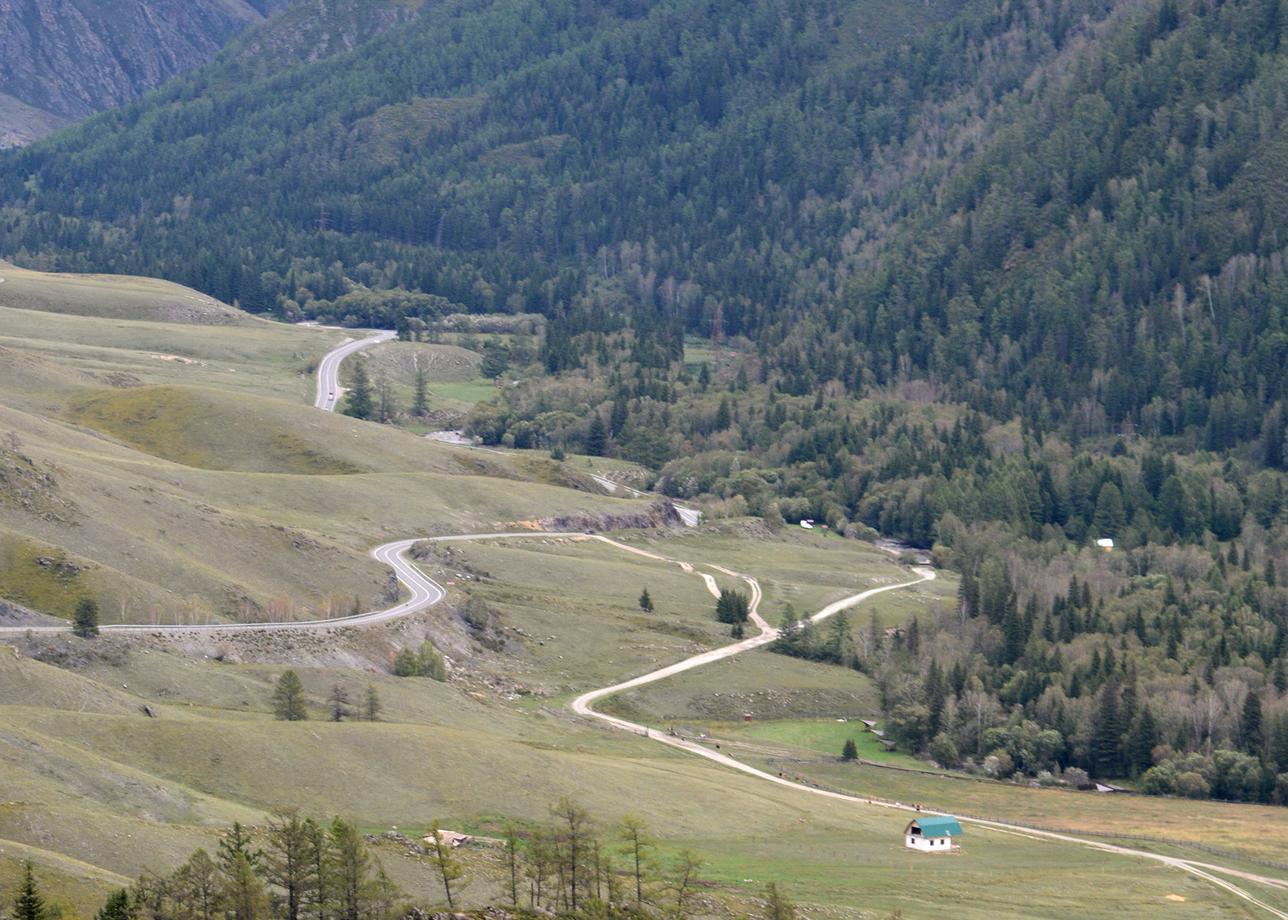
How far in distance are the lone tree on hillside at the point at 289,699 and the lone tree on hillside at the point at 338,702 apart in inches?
111

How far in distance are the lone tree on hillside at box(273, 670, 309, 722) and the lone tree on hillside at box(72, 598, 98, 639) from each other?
1335cm

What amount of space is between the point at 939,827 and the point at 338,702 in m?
41.6

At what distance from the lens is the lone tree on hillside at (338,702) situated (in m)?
147

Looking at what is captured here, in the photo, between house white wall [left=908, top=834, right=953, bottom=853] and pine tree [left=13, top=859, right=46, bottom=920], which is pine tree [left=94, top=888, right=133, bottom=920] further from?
house white wall [left=908, top=834, right=953, bottom=853]

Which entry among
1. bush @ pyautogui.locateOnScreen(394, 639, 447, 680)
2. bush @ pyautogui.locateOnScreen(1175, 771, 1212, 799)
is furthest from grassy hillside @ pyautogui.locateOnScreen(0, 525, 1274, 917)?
bush @ pyautogui.locateOnScreen(1175, 771, 1212, 799)

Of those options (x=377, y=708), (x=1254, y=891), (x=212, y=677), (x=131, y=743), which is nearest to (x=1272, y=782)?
(x=1254, y=891)

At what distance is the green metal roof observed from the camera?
140500mm

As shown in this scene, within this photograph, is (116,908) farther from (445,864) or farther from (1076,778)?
(1076,778)

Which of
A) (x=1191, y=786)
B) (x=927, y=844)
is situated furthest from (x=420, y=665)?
(x=1191, y=786)

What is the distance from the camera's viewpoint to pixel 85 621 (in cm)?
14712

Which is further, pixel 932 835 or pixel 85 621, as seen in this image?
pixel 85 621

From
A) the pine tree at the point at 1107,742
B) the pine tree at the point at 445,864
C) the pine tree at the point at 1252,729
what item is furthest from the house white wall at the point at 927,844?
A: the pine tree at the point at 1252,729

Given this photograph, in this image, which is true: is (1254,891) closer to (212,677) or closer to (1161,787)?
(1161,787)

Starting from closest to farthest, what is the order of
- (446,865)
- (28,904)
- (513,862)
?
1. (28,904)
2. (446,865)
3. (513,862)
